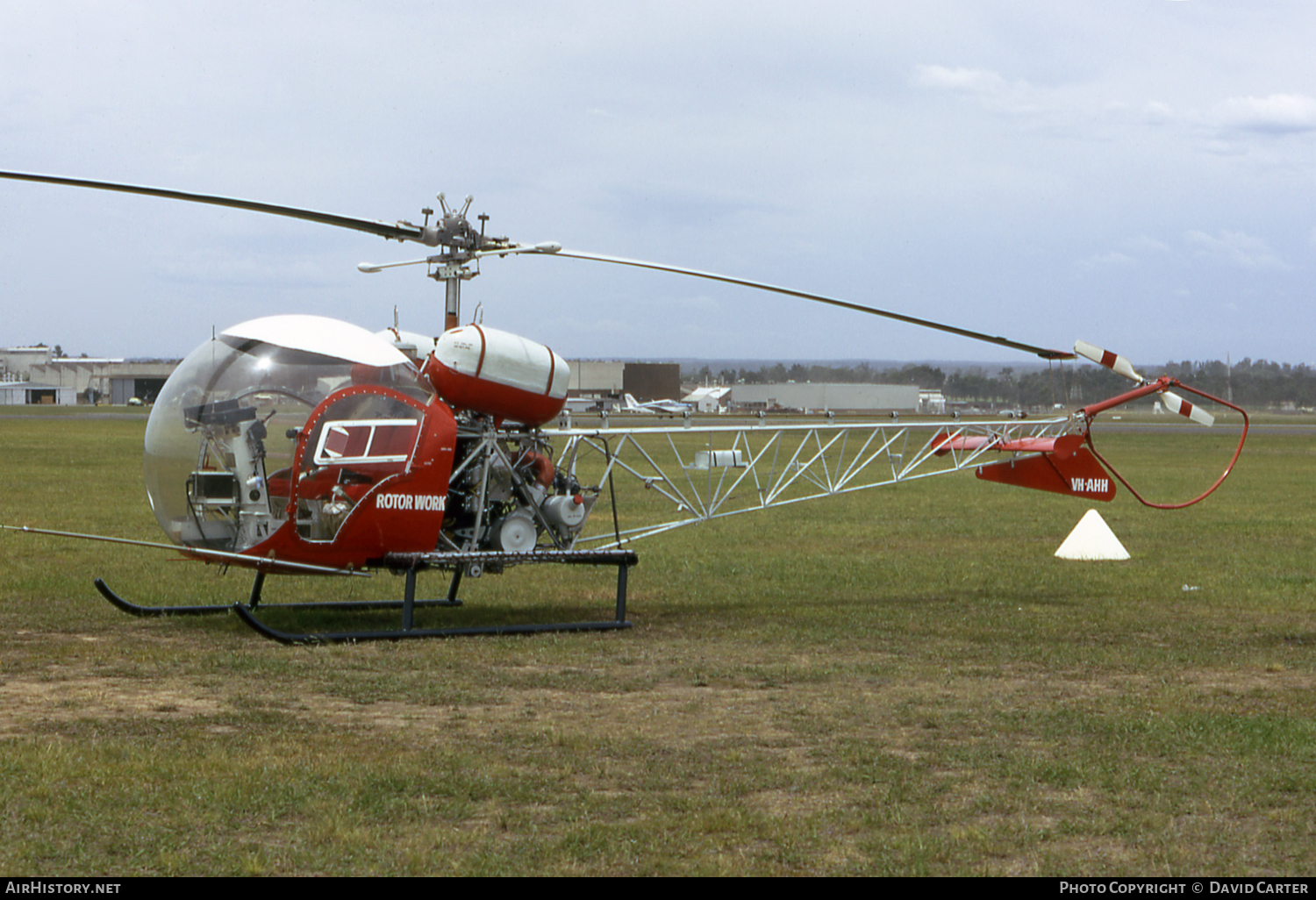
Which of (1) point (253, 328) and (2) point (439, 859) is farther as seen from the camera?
(1) point (253, 328)

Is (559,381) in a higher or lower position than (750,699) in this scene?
higher

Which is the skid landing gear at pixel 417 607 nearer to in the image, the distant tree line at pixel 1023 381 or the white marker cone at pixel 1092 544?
the white marker cone at pixel 1092 544

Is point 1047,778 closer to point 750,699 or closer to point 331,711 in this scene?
point 750,699

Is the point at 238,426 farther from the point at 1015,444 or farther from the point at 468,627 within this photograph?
the point at 1015,444

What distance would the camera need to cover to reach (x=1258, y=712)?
8.37 metres

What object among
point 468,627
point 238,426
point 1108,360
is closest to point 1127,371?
point 1108,360

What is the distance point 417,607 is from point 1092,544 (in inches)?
374

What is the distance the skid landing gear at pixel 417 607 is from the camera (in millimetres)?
10172

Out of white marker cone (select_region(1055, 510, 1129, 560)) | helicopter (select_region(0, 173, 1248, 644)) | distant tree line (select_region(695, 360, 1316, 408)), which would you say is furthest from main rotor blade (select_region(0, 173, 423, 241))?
distant tree line (select_region(695, 360, 1316, 408))

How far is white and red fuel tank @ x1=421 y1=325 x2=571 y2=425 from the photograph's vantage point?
34.1ft

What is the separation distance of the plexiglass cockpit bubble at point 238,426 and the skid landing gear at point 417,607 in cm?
72

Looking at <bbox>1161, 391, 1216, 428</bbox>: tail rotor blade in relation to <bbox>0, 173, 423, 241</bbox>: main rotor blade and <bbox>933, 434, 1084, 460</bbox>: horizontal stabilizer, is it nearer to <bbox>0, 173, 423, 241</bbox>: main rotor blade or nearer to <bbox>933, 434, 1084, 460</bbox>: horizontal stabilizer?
<bbox>933, 434, 1084, 460</bbox>: horizontal stabilizer

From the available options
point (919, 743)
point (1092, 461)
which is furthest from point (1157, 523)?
point (919, 743)

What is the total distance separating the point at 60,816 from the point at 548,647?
15.9ft
